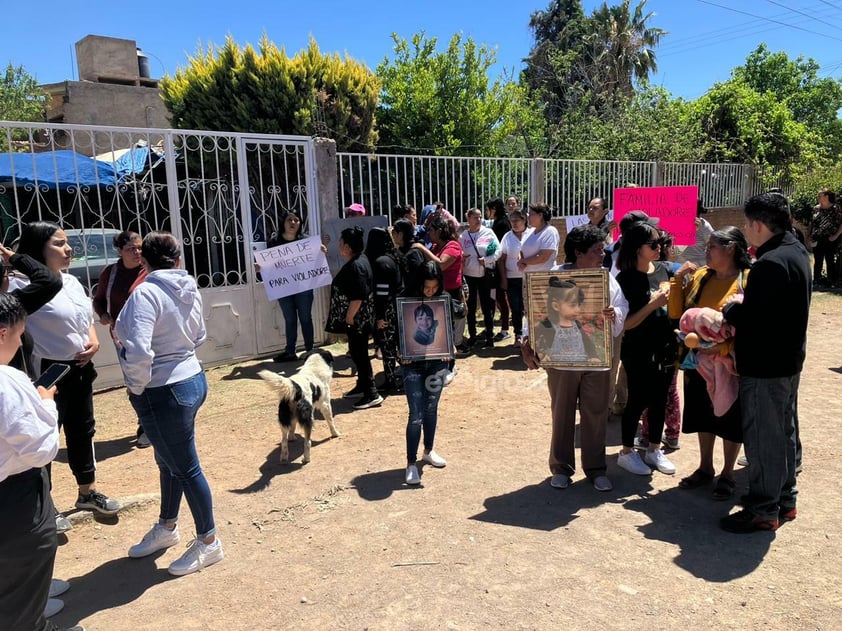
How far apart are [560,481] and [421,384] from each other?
46.4 inches

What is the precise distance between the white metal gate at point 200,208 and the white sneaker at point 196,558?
13.2ft

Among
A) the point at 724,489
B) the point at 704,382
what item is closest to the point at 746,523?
the point at 724,489

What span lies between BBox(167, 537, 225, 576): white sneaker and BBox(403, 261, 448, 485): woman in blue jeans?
142 centimetres

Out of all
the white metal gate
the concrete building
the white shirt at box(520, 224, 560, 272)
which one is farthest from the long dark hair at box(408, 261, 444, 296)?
the concrete building

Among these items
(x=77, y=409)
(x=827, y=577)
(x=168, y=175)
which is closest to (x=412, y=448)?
(x=77, y=409)

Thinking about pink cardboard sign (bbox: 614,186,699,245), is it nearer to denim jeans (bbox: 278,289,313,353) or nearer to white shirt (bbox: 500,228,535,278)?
white shirt (bbox: 500,228,535,278)

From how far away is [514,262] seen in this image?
7934 millimetres

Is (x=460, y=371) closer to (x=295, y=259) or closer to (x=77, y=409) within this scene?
(x=295, y=259)

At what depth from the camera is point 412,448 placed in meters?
4.37

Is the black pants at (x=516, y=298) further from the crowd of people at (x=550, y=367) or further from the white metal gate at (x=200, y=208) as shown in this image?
the crowd of people at (x=550, y=367)

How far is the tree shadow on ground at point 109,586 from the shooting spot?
10.0ft

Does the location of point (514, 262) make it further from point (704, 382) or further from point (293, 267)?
point (704, 382)

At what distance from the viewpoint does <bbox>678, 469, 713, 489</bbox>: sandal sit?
4105 mm

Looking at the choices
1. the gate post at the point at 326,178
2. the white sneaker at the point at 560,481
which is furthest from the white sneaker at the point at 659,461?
the gate post at the point at 326,178
